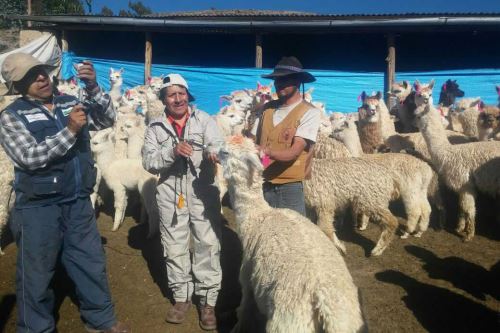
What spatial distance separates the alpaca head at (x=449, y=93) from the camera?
32.1 ft

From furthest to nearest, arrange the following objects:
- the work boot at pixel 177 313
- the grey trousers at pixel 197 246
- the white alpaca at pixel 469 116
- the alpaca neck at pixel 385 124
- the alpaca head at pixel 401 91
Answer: the alpaca head at pixel 401 91 → the alpaca neck at pixel 385 124 → the white alpaca at pixel 469 116 → the work boot at pixel 177 313 → the grey trousers at pixel 197 246

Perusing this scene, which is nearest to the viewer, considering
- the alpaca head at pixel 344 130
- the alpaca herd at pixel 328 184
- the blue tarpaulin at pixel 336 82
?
the alpaca herd at pixel 328 184

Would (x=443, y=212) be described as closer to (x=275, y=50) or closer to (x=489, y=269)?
(x=489, y=269)

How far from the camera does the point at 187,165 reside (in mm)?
3412

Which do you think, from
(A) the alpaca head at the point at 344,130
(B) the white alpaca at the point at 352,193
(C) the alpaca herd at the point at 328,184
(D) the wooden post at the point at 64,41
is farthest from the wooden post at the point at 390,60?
(D) the wooden post at the point at 64,41

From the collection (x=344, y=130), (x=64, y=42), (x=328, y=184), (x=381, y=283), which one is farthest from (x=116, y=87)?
(x=381, y=283)

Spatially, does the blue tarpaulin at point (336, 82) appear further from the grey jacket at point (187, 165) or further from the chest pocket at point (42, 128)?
the chest pocket at point (42, 128)

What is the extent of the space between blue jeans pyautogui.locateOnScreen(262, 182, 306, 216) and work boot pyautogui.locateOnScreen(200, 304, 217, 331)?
→ 3.57ft

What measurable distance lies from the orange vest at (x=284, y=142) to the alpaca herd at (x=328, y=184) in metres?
0.34

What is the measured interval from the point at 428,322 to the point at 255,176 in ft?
6.79

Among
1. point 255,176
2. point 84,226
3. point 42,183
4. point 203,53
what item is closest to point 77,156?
point 42,183

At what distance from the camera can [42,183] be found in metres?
2.88

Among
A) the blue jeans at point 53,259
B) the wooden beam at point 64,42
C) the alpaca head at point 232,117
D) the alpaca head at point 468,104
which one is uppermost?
the wooden beam at point 64,42

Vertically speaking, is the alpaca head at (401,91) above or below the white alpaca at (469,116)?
above
